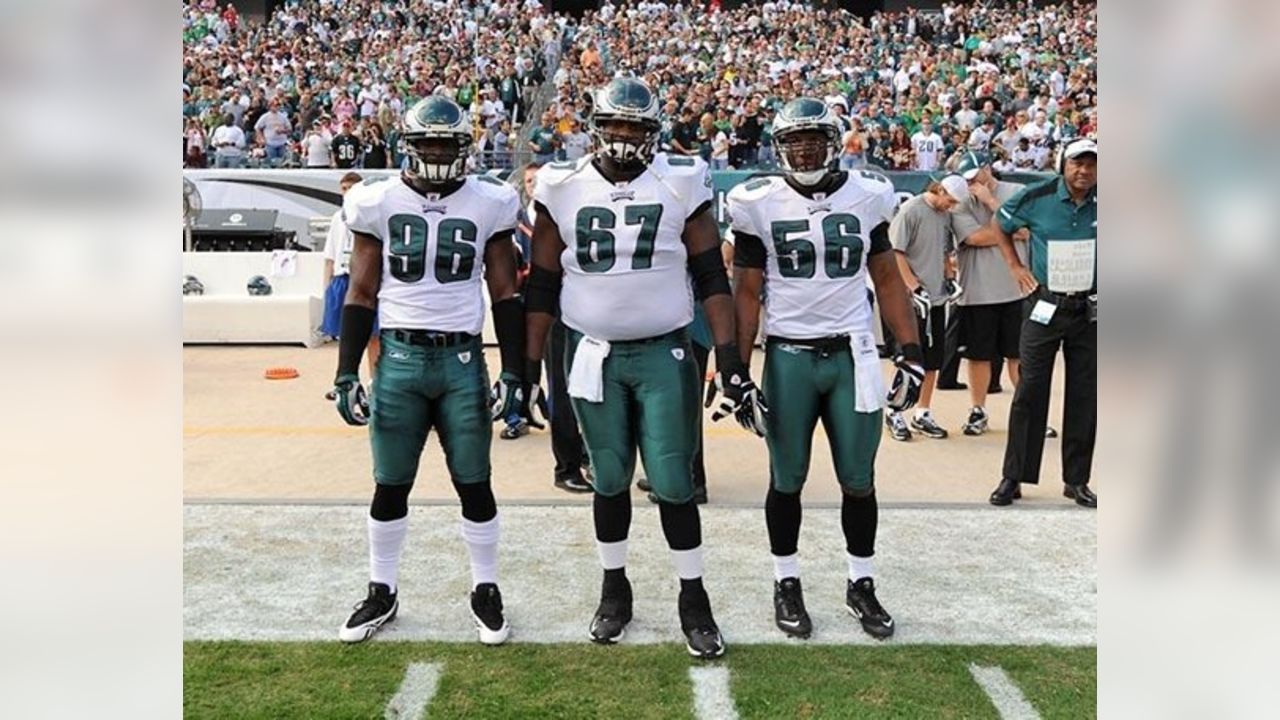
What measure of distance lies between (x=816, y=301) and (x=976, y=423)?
3.79 meters

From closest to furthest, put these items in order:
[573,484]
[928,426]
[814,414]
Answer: [814,414]
[573,484]
[928,426]

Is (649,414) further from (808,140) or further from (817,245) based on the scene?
(808,140)

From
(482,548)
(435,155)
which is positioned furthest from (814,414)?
(435,155)

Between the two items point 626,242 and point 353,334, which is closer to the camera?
point 626,242

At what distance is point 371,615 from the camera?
14.1 feet

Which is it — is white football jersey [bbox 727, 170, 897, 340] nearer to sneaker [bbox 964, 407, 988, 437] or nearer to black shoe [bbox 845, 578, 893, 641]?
black shoe [bbox 845, 578, 893, 641]

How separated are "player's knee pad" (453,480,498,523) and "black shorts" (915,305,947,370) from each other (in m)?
4.06

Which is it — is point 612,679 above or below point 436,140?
below

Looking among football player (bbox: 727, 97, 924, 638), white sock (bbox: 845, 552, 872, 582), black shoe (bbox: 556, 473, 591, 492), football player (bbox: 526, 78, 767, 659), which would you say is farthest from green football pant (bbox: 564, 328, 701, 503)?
black shoe (bbox: 556, 473, 591, 492)

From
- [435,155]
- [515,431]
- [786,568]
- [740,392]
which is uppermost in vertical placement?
[435,155]

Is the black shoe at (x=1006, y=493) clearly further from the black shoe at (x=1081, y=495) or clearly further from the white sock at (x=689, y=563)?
the white sock at (x=689, y=563)
